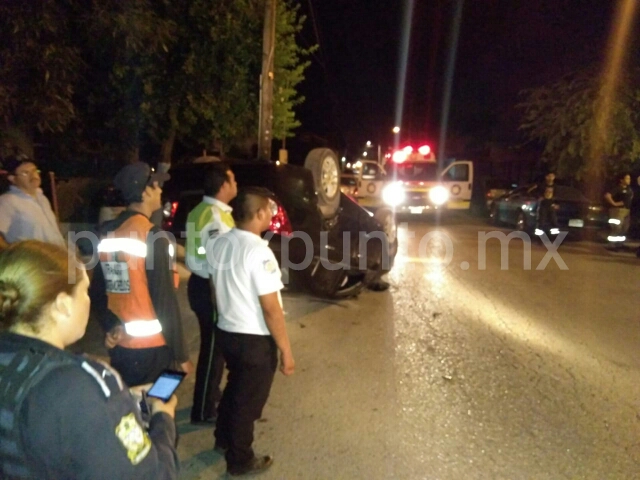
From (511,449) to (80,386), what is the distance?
3.32 meters

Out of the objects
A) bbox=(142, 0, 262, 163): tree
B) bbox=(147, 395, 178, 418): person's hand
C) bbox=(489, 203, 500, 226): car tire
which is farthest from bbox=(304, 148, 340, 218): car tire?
bbox=(489, 203, 500, 226): car tire

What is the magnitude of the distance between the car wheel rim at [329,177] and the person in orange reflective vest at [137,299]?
4.68 meters

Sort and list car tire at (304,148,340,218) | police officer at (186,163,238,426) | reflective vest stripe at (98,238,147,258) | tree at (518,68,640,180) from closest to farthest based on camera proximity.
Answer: reflective vest stripe at (98,238,147,258) → police officer at (186,163,238,426) → car tire at (304,148,340,218) → tree at (518,68,640,180)

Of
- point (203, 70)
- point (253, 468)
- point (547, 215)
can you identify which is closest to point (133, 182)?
point (253, 468)

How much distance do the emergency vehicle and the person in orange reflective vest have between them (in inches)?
646

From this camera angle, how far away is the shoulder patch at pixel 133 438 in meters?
1.64

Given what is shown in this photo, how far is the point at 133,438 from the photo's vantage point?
1679 millimetres

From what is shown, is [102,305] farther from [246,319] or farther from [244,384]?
[244,384]

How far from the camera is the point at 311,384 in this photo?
5.30m

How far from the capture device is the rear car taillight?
6.82m

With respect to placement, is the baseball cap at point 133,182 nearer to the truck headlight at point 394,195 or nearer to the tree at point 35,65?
the tree at point 35,65

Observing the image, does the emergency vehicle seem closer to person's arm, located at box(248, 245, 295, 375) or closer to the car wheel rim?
the car wheel rim

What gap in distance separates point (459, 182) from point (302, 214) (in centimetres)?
1482

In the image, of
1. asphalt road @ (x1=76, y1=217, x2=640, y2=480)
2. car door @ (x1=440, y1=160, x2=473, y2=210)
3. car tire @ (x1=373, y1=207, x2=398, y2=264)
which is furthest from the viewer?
car door @ (x1=440, y1=160, x2=473, y2=210)
